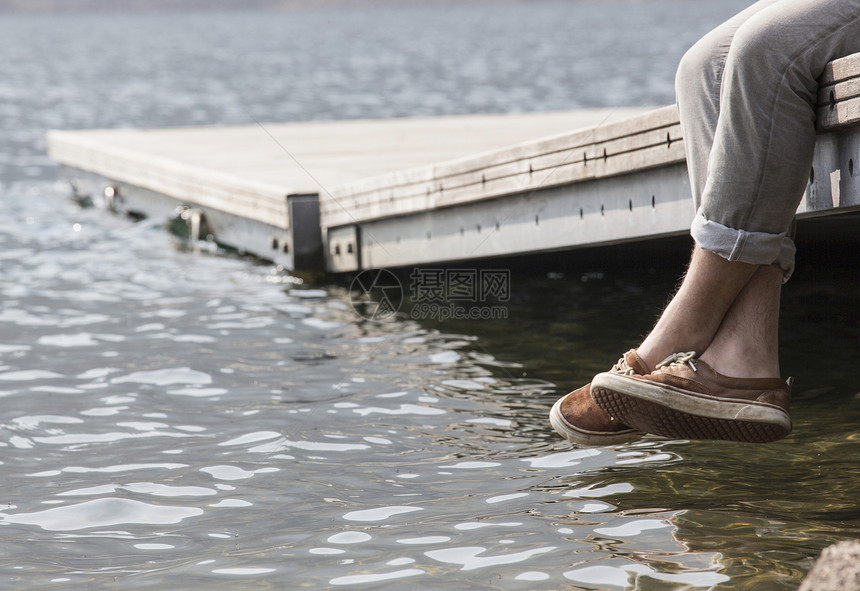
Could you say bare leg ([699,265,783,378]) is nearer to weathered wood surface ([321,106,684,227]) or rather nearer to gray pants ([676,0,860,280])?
gray pants ([676,0,860,280])

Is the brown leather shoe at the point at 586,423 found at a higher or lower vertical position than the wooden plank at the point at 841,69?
lower

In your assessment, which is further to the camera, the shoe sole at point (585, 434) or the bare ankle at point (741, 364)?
the shoe sole at point (585, 434)

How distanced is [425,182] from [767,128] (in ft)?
7.89

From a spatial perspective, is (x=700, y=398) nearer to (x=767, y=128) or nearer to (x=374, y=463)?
(x=767, y=128)

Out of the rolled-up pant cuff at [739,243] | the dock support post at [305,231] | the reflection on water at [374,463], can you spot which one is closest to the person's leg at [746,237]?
the rolled-up pant cuff at [739,243]

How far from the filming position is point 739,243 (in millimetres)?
2508

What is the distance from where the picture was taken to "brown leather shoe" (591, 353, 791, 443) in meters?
2.58

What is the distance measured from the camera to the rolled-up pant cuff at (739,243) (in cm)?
251

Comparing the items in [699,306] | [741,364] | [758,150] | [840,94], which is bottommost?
[741,364]

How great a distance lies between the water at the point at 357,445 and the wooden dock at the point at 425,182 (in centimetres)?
33

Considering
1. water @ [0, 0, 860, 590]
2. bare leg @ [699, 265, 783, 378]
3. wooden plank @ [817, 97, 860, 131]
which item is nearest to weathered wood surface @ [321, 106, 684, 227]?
water @ [0, 0, 860, 590]

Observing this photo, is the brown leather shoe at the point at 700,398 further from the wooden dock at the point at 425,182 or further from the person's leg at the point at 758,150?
the wooden dock at the point at 425,182

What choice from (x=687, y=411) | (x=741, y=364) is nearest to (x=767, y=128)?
(x=741, y=364)

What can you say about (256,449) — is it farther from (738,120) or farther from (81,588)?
(738,120)
